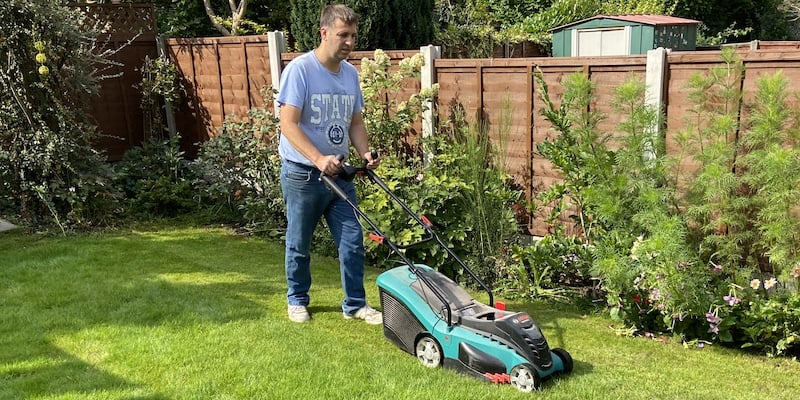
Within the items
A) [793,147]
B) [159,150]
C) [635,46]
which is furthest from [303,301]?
[635,46]

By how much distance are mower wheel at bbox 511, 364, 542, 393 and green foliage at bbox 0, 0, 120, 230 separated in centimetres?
462

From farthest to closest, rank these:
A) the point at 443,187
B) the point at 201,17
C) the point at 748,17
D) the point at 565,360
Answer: the point at 748,17, the point at 201,17, the point at 443,187, the point at 565,360

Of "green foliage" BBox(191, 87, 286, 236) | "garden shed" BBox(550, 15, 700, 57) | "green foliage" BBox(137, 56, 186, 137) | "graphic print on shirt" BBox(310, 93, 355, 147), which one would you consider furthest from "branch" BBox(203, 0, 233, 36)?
"graphic print on shirt" BBox(310, 93, 355, 147)

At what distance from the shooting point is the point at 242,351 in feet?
11.4

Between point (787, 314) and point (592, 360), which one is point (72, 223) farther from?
point (787, 314)

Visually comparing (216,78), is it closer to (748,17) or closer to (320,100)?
(320,100)

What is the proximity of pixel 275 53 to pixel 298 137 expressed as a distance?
369 cm

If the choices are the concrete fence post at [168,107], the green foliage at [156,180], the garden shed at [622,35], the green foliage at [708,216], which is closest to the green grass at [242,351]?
the green foliage at [708,216]

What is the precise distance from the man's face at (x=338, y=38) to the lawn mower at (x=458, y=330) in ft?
1.91

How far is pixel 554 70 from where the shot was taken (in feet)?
16.3

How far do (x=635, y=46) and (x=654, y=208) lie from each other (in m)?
8.29

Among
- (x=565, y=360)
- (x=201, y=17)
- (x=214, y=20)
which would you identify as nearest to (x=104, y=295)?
(x=565, y=360)

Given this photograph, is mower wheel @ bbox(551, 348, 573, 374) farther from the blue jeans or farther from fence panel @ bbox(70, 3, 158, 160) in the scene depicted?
fence panel @ bbox(70, 3, 158, 160)

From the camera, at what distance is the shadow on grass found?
10.6ft
